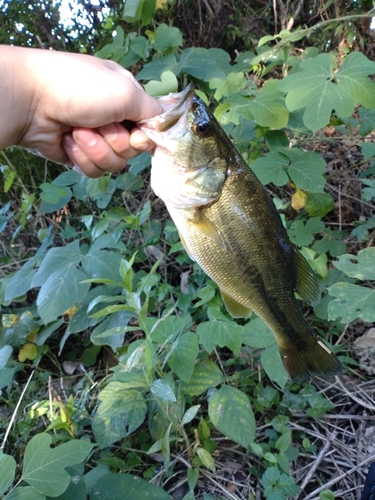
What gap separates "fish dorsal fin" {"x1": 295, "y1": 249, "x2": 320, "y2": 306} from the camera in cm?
158

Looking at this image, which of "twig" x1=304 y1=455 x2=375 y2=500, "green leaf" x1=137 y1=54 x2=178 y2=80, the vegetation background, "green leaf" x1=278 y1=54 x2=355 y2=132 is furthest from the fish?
"green leaf" x1=137 y1=54 x2=178 y2=80

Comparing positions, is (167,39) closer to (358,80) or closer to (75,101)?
(358,80)

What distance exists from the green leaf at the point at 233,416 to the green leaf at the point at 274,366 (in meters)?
0.16

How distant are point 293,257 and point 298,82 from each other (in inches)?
37.7

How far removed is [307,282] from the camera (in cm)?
158

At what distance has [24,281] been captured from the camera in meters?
2.48

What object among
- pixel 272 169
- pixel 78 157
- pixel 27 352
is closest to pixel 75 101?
pixel 78 157

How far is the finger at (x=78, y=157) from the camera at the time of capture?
5.55 ft

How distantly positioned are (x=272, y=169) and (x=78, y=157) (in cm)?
104

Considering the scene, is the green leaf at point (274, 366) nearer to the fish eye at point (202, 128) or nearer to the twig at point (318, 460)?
the twig at point (318, 460)

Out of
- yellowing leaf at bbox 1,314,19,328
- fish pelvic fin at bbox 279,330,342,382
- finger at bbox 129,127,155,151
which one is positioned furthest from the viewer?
yellowing leaf at bbox 1,314,19,328

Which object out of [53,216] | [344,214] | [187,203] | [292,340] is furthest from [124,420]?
[53,216]

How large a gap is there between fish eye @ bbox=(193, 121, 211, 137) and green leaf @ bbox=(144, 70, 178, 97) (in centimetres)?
96

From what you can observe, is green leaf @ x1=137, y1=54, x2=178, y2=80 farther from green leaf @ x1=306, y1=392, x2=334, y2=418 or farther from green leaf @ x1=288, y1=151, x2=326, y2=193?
green leaf @ x1=306, y1=392, x2=334, y2=418
